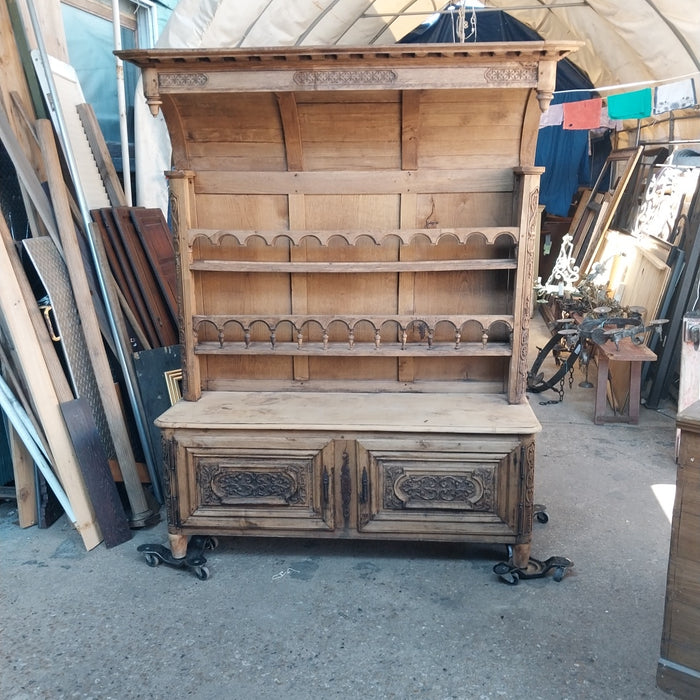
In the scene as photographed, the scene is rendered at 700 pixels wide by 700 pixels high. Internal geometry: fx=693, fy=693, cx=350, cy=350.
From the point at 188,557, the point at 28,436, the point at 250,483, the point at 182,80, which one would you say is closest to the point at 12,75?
the point at 182,80

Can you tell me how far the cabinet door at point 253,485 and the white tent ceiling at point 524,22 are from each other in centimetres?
331

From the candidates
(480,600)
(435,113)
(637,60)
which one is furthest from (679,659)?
(637,60)

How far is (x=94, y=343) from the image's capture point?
3.58 meters

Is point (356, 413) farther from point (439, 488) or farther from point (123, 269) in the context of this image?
point (123, 269)

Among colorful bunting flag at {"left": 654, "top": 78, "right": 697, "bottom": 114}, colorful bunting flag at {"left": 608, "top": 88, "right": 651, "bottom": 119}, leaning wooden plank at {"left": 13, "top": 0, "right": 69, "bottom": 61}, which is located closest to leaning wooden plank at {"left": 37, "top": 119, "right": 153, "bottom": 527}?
leaning wooden plank at {"left": 13, "top": 0, "right": 69, "bottom": 61}

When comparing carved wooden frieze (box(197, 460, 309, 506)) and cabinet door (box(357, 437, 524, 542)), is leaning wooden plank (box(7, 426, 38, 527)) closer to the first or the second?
carved wooden frieze (box(197, 460, 309, 506))

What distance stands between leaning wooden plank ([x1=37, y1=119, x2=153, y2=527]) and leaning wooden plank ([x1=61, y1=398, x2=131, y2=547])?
14 centimetres

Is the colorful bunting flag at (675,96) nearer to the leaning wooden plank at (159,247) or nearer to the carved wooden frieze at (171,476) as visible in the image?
the leaning wooden plank at (159,247)

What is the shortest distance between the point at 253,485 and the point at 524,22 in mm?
7117

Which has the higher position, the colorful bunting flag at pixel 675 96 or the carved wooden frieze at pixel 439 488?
the colorful bunting flag at pixel 675 96

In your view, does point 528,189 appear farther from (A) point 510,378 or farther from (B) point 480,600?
(B) point 480,600

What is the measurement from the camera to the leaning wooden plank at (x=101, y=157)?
409 centimetres

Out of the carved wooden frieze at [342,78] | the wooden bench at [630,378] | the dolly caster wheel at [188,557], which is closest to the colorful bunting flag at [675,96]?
the wooden bench at [630,378]

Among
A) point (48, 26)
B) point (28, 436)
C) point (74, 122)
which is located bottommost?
point (28, 436)
